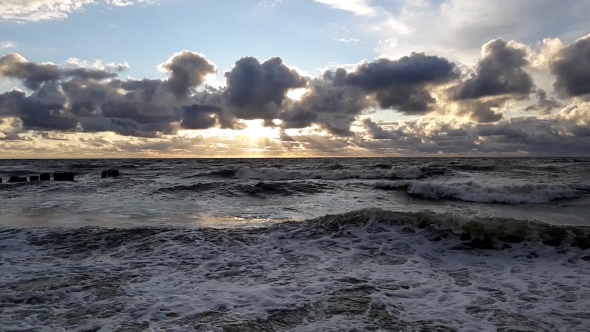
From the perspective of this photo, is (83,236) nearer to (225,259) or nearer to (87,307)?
(225,259)

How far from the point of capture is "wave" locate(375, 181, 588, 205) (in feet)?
62.8

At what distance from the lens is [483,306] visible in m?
5.62

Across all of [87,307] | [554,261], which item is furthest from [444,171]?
[87,307]

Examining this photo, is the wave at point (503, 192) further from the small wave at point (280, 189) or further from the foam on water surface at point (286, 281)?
the foam on water surface at point (286, 281)

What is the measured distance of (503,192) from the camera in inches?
775

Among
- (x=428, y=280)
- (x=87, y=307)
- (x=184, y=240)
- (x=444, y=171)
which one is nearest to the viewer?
(x=87, y=307)

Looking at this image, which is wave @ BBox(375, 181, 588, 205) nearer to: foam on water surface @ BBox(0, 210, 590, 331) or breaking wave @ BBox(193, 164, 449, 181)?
foam on water surface @ BBox(0, 210, 590, 331)

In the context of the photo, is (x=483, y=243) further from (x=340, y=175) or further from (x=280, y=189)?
(x=340, y=175)

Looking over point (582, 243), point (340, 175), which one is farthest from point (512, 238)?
point (340, 175)

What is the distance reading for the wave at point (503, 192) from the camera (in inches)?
754

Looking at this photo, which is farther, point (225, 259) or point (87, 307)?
point (225, 259)

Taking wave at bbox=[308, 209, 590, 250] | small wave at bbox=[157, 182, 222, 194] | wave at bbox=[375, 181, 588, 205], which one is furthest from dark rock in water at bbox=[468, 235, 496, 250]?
small wave at bbox=[157, 182, 222, 194]

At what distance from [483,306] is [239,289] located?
12.2 ft

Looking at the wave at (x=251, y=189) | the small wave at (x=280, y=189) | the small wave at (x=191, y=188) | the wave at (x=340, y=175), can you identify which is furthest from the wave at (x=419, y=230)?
the wave at (x=340, y=175)
